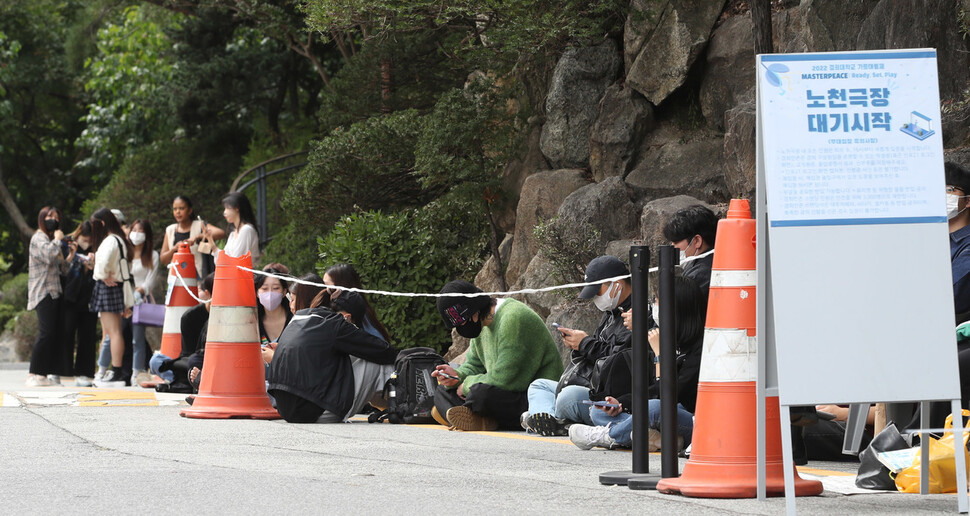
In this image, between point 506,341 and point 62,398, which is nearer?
point 506,341

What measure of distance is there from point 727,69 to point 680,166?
1.28m

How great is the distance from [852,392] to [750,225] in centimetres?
82

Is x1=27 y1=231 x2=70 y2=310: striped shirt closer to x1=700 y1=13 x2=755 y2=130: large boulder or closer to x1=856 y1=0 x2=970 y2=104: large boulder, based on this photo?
x1=700 y1=13 x2=755 y2=130: large boulder

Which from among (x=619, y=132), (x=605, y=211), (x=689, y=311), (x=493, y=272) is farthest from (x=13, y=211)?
(x=689, y=311)

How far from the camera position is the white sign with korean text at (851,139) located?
4.94m

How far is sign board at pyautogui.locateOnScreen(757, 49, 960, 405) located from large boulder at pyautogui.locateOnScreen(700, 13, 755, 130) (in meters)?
10.1

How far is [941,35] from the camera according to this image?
12312 millimetres

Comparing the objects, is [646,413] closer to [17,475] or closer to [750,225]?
[750,225]

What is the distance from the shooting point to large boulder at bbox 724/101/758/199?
12.9m

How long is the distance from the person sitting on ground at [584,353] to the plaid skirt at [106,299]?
7135 millimetres

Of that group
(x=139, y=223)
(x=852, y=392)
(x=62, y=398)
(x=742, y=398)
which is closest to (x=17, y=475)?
(x=742, y=398)

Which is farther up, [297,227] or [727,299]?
[297,227]

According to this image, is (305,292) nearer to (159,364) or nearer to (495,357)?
(495,357)

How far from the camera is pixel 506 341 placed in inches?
349
